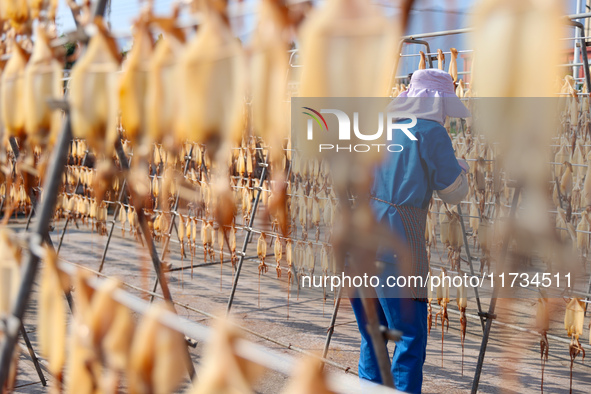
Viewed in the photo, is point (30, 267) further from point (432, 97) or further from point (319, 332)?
point (319, 332)

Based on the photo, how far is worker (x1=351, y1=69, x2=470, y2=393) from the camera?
2564 mm

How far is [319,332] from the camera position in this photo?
15.0 ft

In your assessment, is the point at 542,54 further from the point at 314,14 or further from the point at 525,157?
the point at 314,14

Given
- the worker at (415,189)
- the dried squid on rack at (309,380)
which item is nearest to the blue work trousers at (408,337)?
the worker at (415,189)

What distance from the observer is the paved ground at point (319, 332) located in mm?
3607

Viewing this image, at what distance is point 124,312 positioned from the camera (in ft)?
2.81

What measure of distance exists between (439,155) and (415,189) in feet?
0.59

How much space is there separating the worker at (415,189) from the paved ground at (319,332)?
1.37 feet

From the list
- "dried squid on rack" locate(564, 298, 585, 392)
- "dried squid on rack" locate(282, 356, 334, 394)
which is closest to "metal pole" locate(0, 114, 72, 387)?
"dried squid on rack" locate(282, 356, 334, 394)

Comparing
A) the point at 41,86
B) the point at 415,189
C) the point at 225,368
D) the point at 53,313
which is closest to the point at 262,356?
the point at 225,368

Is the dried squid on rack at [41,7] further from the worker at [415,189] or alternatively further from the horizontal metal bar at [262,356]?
the worker at [415,189]

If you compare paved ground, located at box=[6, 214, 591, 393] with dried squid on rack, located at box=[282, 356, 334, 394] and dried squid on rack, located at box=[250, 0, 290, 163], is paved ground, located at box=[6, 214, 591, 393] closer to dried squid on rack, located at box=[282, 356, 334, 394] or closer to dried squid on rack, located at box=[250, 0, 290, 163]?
dried squid on rack, located at box=[282, 356, 334, 394]

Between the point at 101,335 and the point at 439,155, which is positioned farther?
the point at 439,155

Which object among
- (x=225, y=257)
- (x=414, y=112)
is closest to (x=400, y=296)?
(x=414, y=112)
